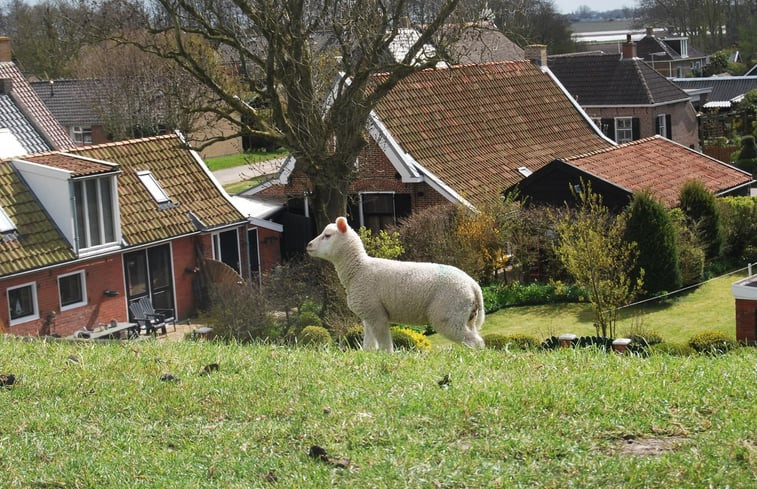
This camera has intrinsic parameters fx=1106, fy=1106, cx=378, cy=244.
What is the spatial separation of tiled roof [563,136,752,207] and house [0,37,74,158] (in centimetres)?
2027

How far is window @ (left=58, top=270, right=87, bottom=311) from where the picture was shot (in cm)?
2809

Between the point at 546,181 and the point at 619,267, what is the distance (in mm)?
7400

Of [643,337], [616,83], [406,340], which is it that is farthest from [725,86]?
[406,340]

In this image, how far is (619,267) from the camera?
2630 centimetres

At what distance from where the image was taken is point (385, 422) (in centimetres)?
880

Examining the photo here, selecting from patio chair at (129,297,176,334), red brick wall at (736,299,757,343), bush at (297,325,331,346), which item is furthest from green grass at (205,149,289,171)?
red brick wall at (736,299,757,343)

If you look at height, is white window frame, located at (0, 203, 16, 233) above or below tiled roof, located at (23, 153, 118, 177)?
below

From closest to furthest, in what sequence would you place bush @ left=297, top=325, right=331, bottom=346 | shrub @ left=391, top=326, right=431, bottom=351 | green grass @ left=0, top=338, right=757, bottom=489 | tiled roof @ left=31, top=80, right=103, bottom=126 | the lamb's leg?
green grass @ left=0, top=338, right=757, bottom=489 → the lamb's leg → shrub @ left=391, top=326, right=431, bottom=351 → bush @ left=297, top=325, right=331, bottom=346 → tiled roof @ left=31, top=80, right=103, bottom=126

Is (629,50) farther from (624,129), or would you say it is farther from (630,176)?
(630,176)

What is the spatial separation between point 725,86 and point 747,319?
6234 centimetres

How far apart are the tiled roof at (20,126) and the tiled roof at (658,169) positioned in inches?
803

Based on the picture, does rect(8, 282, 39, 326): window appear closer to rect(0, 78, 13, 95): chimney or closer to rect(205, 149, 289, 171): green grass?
rect(0, 78, 13, 95): chimney

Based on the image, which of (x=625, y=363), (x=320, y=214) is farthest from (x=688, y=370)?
(x=320, y=214)

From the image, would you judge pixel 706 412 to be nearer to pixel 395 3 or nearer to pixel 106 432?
pixel 106 432
